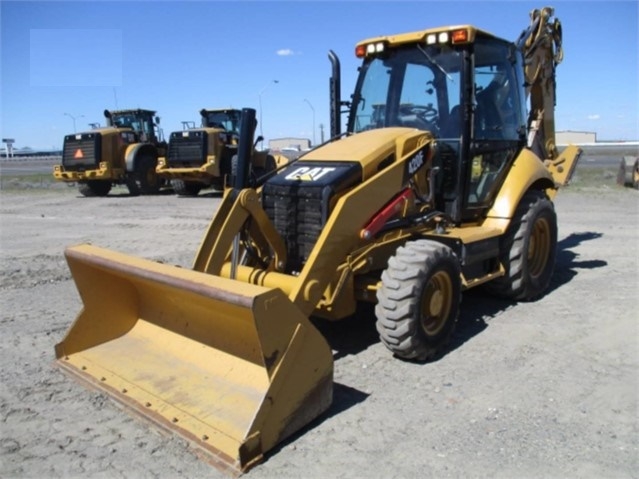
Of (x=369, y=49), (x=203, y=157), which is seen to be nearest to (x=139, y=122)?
(x=203, y=157)

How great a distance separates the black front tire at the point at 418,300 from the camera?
4184 millimetres

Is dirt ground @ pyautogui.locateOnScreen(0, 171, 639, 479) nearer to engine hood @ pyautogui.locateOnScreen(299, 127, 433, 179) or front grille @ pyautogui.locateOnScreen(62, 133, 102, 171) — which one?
engine hood @ pyautogui.locateOnScreen(299, 127, 433, 179)

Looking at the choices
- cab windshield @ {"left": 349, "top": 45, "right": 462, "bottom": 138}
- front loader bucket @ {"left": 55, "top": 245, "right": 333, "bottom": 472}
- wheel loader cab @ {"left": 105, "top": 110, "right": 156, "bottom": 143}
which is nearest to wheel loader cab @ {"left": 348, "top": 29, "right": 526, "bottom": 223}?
cab windshield @ {"left": 349, "top": 45, "right": 462, "bottom": 138}

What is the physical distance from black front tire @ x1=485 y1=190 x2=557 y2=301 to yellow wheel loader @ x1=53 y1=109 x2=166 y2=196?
48.9 ft

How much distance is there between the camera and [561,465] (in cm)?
309

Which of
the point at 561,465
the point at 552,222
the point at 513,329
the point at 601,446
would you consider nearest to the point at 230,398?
the point at 561,465

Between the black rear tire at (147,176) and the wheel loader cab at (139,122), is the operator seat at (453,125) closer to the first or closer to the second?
the black rear tire at (147,176)

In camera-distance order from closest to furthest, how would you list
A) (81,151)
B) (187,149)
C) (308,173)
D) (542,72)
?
(308,173) < (542,72) < (187,149) < (81,151)

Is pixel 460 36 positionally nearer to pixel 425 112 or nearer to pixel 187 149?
pixel 425 112

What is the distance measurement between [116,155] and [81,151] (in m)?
1.10

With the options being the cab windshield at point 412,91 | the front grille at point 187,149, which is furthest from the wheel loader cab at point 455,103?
the front grille at point 187,149

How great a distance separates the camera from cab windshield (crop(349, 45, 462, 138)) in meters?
5.36

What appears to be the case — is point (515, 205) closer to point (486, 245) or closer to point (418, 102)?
point (486, 245)

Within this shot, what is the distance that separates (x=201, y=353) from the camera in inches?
158
